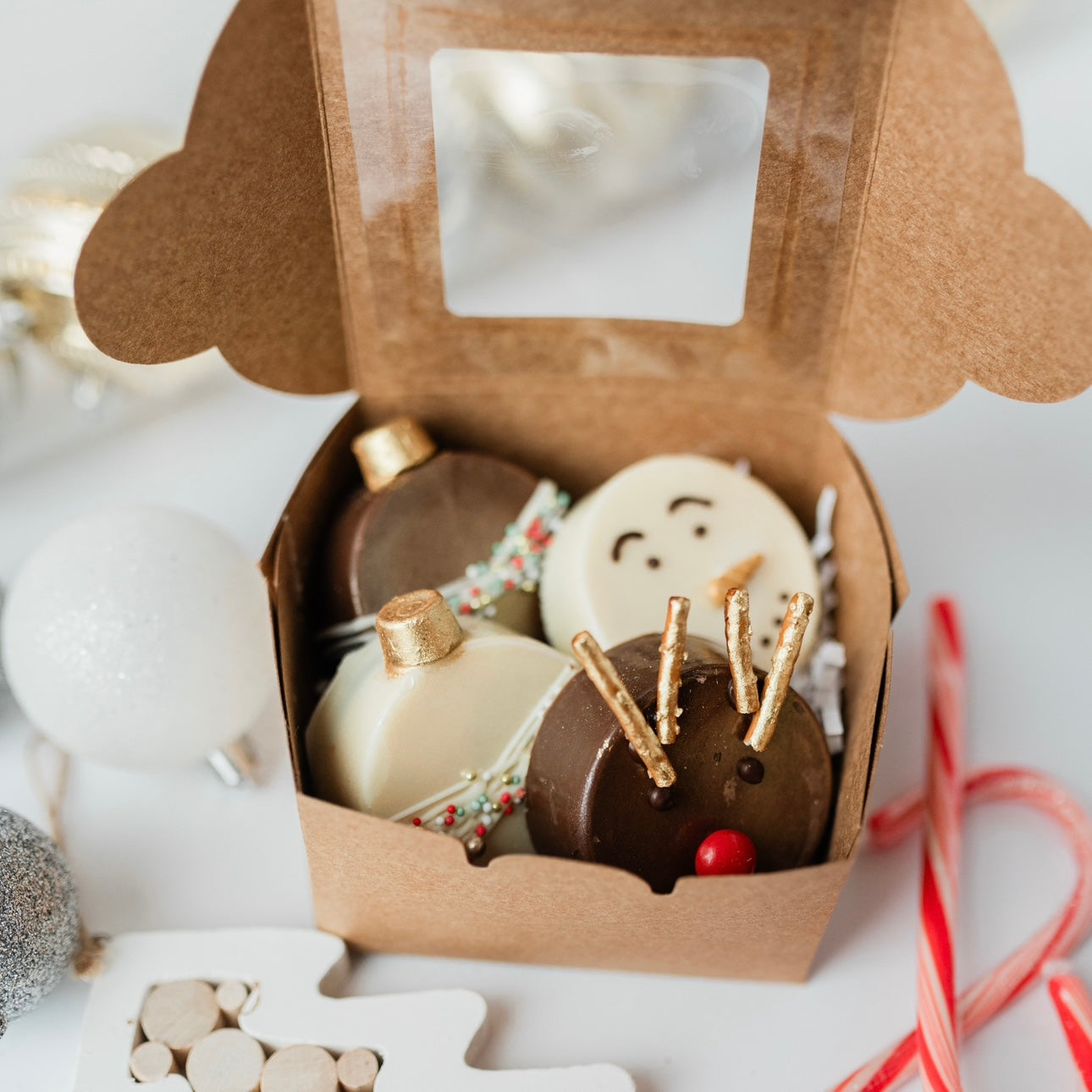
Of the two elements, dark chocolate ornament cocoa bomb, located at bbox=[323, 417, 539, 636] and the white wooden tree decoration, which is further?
dark chocolate ornament cocoa bomb, located at bbox=[323, 417, 539, 636]

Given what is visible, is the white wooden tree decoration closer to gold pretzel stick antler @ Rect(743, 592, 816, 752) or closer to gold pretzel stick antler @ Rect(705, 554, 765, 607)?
gold pretzel stick antler @ Rect(743, 592, 816, 752)

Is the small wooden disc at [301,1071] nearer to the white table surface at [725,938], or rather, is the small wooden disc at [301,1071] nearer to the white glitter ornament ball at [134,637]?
the white table surface at [725,938]

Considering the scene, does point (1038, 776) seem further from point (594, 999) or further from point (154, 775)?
point (154, 775)

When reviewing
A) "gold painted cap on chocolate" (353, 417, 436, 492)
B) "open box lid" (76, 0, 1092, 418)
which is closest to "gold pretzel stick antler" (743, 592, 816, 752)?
"open box lid" (76, 0, 1092, 418)

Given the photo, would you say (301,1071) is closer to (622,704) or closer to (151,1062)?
(151,1062)

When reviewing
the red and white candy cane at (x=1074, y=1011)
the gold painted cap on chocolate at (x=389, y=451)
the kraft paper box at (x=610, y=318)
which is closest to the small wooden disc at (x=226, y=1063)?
the kraft paper box at (x=610, y=318)

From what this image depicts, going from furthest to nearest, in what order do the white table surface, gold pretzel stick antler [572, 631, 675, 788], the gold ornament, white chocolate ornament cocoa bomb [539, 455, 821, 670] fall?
the gold ornament < white chocolate ornament cocoa bomb [539, 455, 821, 670] < the white table surface < gold pretzel stick antler [572, 631, 675, 788]

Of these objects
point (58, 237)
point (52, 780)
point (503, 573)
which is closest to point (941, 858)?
point (503, 573)
